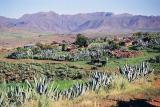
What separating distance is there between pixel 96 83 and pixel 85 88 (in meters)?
0.85

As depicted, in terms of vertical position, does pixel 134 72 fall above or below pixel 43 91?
below

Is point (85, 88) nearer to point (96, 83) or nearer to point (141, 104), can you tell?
point (96, 83)

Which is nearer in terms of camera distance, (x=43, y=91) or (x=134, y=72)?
(x=43, y=91)

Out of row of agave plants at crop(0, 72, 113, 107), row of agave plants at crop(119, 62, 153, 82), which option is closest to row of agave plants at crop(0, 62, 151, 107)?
row of agave plants at crop(0, 72, 113, 107)

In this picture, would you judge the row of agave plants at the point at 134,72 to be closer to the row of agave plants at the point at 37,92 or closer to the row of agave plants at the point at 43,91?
the row of agave plants at the point at 43,91

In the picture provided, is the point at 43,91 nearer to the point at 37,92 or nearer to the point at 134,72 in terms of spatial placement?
the point at 37,92

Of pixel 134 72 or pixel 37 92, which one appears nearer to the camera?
pixel 37 92

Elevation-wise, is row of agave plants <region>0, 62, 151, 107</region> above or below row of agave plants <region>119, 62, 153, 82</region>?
above

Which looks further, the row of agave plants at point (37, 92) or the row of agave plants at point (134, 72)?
the row of agave plants at point (134, 72)

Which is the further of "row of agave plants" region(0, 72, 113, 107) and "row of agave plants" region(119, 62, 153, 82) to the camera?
"row of agave plants" region(119, 62, 153, 82)

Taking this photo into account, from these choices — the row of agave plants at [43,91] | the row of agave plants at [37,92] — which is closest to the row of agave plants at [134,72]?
the row of agave plants at [43,91]

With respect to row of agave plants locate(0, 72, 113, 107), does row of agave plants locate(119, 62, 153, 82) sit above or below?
below

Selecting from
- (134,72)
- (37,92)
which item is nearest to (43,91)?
(37,92)

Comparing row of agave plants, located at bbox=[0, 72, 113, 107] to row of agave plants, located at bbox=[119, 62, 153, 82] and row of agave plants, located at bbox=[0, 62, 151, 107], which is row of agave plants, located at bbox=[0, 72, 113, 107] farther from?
row of agave plants, located at bbox=[119, 62, 153, 82]
